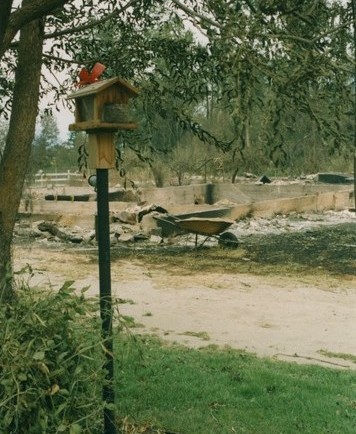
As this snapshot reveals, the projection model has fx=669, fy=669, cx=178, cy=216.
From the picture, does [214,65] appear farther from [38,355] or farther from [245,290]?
[245,290]

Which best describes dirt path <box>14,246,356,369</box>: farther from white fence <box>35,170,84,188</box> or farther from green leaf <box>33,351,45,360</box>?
white fence <box>35,170,84,188</box>

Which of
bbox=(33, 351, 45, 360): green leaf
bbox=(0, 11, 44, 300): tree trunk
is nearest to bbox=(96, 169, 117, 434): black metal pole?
bbox=(33, 351, 45, 360): green leaf

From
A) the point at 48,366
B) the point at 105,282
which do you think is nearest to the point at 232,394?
the point at 105,282

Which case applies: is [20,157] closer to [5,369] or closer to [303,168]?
[5,369]

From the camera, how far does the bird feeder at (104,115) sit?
141 inches

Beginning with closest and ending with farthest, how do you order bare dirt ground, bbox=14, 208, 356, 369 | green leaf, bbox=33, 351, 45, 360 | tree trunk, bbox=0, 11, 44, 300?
green leaf, bbox=33, 351, 45, 360 → tree trunk, bbox=0, 11, 44, 300 → bare dirt ground, bbox=14, 208, 356, 369

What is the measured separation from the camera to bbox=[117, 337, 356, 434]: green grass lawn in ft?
14.4

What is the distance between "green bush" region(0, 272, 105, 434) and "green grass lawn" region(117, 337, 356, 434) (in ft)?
1.54

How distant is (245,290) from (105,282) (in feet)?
24.2

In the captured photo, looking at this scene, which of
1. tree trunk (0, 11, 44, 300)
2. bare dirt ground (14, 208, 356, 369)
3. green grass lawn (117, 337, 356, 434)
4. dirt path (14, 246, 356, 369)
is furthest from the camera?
bare dirt ground (14, 208, 356, 369)

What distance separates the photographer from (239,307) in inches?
364

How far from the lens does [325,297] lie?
10258 mm

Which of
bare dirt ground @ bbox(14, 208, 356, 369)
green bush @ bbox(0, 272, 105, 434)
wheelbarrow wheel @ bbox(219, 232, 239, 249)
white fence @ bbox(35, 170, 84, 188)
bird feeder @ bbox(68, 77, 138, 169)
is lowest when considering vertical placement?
bare dirt ground @ bbox(14, 208, 356, 369)

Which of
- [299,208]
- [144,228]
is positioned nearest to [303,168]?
[299,208]
